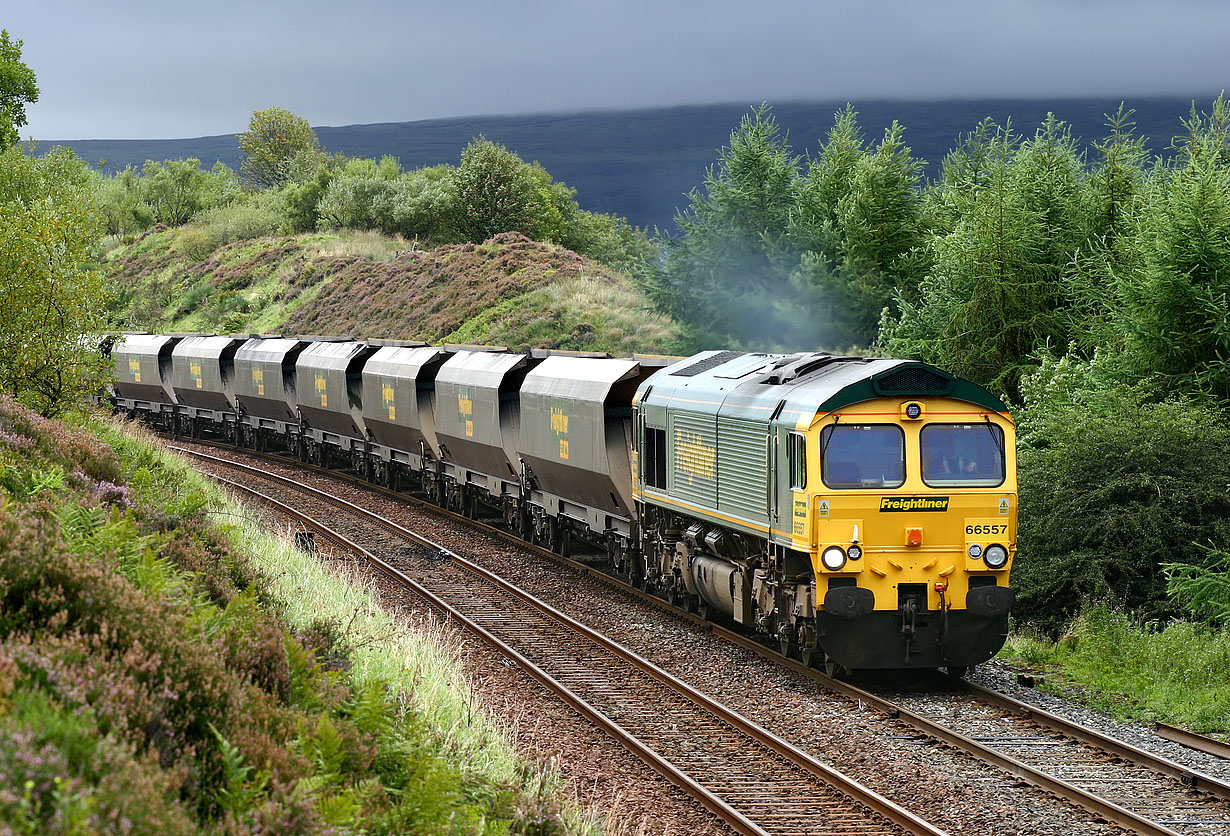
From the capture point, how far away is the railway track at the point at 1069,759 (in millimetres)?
9625

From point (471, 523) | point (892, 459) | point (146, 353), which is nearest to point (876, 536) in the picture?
point (892, 459)

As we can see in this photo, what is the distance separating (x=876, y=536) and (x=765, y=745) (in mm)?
2776

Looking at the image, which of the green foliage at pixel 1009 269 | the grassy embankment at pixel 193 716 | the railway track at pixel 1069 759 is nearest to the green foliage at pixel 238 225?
the green foliage at pixel 1009 269

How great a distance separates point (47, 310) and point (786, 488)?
1358 cm

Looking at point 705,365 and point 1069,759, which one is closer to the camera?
point 1069,759

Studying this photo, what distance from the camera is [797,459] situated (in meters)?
13.6

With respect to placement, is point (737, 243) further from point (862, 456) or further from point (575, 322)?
point (862, 456)

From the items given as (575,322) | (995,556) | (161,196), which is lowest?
(995,556)

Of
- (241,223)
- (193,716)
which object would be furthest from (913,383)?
(241,223)

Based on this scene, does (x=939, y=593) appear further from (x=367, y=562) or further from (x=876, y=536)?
(x=367, y=562)

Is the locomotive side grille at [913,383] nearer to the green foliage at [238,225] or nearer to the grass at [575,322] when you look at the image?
the grass at [575,322]

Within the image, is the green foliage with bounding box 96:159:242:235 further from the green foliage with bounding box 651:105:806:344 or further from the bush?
the green foliage with bounding box 651:105:806:344

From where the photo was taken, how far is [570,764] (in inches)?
442

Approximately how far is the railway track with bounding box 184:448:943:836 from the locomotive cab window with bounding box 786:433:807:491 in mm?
2495
